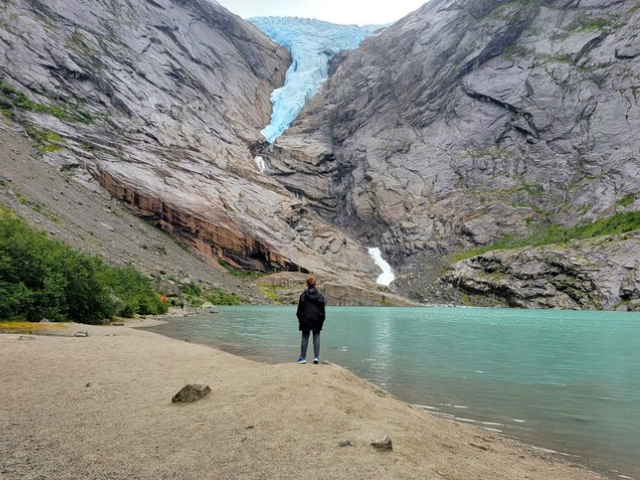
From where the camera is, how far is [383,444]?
18.0ft

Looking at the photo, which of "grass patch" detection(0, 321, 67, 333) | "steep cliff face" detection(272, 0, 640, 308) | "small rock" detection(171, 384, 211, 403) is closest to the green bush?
"grass patch" detection(0, 321, 67, 333)

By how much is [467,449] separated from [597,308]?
7136 cm

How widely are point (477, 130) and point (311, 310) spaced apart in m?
107

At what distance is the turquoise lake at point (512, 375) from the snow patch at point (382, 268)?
6749 cm

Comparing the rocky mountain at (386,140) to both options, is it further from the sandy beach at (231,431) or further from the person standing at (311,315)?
the sandy beach at (231,431)

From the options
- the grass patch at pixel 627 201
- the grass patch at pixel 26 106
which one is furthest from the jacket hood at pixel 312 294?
the grass patch at pixel 627 201

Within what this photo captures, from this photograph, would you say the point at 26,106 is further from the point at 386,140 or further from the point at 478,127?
the point at 478,127

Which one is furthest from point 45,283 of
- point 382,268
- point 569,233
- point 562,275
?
point 382,268

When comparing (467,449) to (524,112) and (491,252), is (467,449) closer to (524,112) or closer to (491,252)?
(491,252)

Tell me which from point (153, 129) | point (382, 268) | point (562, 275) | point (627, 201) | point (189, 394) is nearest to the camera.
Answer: point (189, 394)

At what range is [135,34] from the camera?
10731 centimetres

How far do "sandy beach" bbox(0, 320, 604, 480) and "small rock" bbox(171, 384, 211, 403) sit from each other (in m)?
0.16

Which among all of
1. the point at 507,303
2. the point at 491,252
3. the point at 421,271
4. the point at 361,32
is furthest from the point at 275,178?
the point at 361,32

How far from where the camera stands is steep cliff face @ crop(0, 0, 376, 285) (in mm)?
75000
